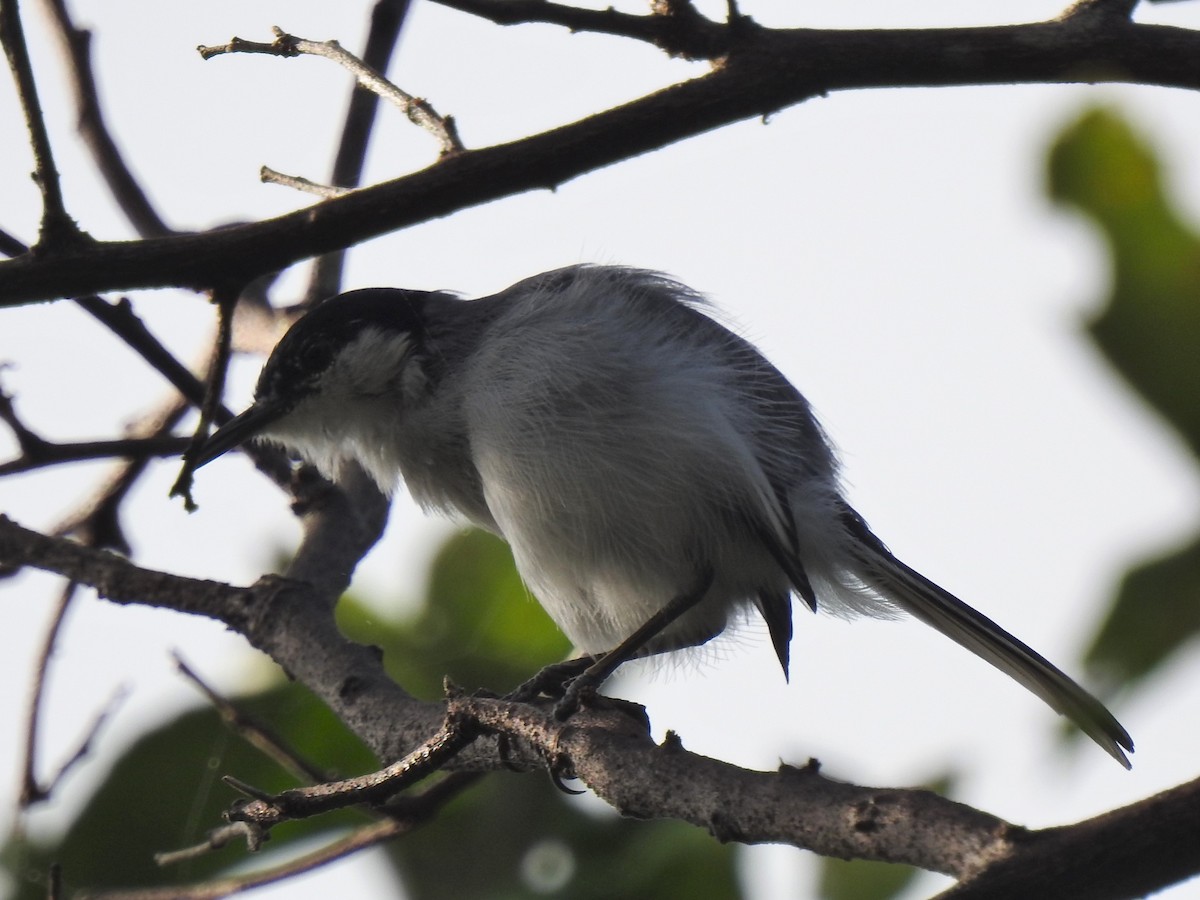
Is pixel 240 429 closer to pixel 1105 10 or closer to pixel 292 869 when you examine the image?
pixel 292 869

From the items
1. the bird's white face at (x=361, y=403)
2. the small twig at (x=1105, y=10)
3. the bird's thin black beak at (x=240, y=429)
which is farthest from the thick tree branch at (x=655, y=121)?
the bird's white face at (x=361, y=403)

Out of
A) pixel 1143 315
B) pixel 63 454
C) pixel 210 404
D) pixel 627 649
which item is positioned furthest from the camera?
pixel 627 649

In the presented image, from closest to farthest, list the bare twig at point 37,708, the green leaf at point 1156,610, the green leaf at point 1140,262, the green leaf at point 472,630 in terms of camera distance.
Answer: the green leaf at point 1156,610, the green leaf at point 1140,262, the bare twig at point 37,708, the green leaf at point 472,630

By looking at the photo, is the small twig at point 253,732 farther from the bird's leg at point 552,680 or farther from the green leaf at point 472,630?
the green leaf at point 472,630

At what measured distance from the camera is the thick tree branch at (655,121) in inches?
87.0

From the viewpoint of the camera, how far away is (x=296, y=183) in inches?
124

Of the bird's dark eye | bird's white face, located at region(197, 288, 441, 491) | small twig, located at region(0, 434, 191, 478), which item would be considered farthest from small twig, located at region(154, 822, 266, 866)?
the bird's dark eye

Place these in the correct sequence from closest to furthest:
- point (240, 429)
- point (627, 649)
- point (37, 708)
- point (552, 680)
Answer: point (627, 649) < point (552, 680) < point (37, 708) < point (240, 429)

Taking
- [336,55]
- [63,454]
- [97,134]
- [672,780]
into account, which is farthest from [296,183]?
[672,780]

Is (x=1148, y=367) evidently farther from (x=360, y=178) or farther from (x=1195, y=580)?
(x=360, y=178)

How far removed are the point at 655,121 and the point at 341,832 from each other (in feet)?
8.11

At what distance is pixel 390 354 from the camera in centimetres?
390

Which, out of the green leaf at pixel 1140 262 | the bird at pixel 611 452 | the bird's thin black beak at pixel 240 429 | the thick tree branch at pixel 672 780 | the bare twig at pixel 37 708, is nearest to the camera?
the thick tree branch at pixel 672 780

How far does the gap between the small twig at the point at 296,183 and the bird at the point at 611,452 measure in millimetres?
626
